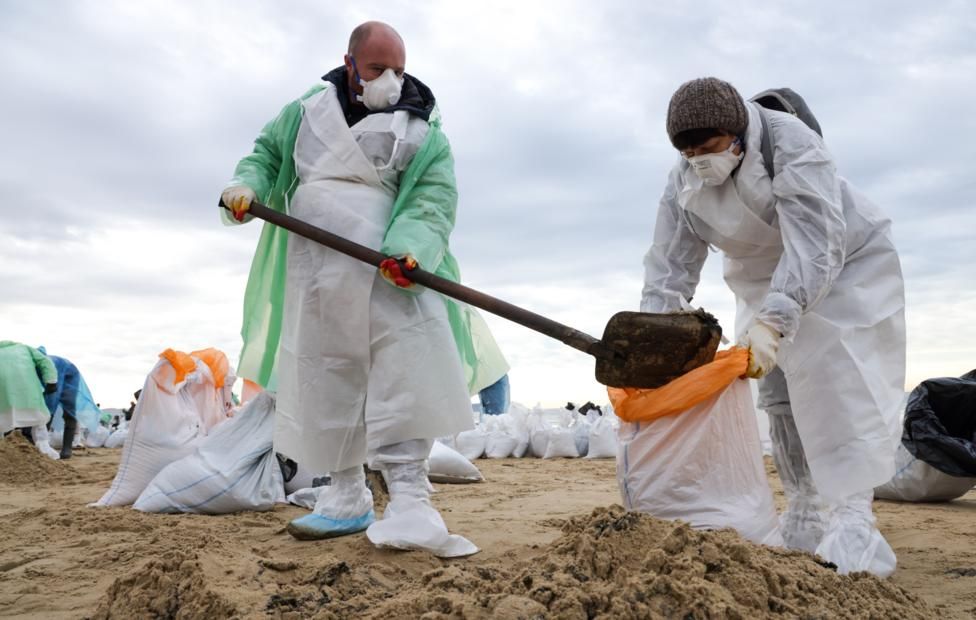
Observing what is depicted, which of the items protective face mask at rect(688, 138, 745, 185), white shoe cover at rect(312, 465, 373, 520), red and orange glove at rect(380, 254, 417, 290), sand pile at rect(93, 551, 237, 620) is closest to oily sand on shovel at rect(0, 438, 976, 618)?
sand pile at rect(93, 551, 237, 620)

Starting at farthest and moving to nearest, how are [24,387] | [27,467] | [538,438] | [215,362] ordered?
[24,387] < [538,438] < [27,467] < [215,362]

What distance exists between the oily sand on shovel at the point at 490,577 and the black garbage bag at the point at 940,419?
2.90 feet

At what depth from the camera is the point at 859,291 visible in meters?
2.53

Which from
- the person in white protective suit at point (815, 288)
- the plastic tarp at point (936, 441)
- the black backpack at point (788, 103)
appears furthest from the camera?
the plastic tarp at point (936, 441)

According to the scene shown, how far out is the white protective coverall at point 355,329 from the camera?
268 centimetres

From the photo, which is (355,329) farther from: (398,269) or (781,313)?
(781,313)

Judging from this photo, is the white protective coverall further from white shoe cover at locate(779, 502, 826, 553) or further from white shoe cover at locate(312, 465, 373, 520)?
white shoe cover at locate(779, 502, 826, 553)

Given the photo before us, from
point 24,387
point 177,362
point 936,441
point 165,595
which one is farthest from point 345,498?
point 24,387

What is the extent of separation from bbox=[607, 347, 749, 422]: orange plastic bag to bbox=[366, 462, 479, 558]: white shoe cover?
0.72 metres

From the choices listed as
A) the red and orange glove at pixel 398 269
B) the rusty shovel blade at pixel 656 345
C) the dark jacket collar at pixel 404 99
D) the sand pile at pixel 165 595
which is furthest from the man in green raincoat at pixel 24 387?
the rusty shovel blade at pixel 656 345

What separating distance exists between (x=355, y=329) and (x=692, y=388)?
1.14 meters

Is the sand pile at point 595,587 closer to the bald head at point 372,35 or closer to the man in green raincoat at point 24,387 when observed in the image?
the bald head at point 372,35

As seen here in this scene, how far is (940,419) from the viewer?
13.6 feet

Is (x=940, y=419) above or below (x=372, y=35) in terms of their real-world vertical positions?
below
